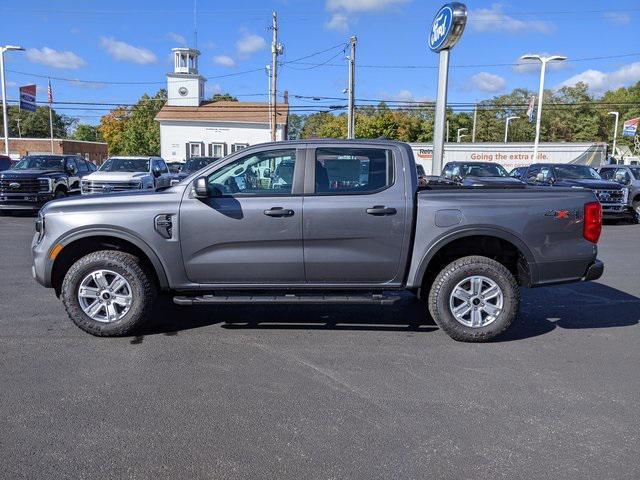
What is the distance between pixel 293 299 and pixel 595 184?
13.1m

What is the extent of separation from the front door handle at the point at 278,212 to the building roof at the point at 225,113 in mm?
42668

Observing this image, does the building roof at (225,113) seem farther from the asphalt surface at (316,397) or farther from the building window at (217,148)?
the asphalt surface at (316,397)

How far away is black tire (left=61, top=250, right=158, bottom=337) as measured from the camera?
4.90 metres

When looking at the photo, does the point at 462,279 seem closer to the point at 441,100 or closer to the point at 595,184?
the point at 595,184

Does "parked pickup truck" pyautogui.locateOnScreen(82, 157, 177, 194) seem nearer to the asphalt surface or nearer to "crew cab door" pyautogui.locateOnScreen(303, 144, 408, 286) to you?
the asphalt surface

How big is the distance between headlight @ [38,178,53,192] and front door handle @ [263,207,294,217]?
1324 cm

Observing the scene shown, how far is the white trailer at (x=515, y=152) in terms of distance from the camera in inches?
1435


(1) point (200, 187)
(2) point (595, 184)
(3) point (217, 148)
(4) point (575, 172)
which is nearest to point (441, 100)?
(4) point (575, 172)

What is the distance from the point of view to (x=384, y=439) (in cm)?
323

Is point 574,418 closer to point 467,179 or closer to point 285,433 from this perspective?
point 285,433

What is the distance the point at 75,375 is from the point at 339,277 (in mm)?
2428

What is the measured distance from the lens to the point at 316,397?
3799 millimetres

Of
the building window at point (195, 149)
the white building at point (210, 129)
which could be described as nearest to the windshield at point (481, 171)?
the white building at point (210, 129)

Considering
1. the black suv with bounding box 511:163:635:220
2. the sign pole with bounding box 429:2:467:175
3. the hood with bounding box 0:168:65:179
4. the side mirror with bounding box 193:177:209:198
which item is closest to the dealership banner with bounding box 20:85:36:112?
the hood with bounding box 0:168:65:179
